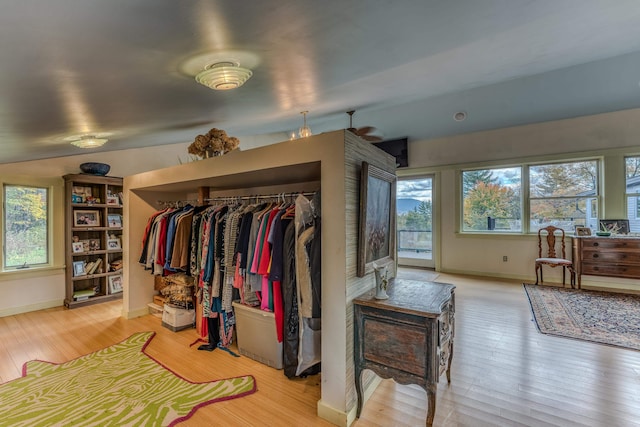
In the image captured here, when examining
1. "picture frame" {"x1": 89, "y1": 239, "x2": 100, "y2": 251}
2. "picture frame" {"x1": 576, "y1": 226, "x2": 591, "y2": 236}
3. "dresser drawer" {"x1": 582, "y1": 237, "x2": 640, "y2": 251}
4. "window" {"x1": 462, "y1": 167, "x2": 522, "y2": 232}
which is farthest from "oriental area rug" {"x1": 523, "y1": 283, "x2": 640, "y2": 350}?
"picture frame" {"x1": 89, "y1": 239, "x2": 100, "y2": 251}

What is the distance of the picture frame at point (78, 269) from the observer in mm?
4341

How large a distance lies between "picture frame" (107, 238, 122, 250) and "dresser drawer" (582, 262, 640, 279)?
7.82m

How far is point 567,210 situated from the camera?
17.5 feet

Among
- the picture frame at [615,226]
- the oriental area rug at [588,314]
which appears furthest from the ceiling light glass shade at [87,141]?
the picture frame at [615,226]

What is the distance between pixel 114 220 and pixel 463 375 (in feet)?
17.7

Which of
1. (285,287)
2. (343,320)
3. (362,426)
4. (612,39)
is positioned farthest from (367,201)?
(612,39)

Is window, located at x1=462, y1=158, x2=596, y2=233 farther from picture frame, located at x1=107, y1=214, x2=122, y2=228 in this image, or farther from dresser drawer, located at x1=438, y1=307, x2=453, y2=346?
picture frame, located at x1=107, y1=214, x2=122, y2=228

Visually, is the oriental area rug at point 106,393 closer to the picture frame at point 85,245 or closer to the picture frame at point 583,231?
the picture frame at point 85,245

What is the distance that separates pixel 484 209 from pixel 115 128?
642 centimetres

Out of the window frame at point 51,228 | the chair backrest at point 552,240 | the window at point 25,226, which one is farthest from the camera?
the chair backrest at point 552,240

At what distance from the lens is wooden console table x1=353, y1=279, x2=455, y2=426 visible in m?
1.68

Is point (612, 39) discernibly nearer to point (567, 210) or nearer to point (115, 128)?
point (567, 210)

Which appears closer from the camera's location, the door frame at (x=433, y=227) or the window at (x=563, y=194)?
the window at (x=563, y=194)

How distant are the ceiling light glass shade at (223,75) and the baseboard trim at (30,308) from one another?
4.85m
